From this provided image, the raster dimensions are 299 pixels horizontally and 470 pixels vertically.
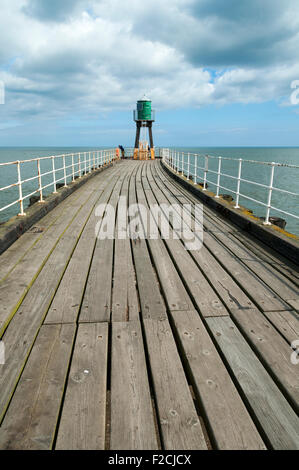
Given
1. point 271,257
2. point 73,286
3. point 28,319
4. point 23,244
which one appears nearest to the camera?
point 28,319

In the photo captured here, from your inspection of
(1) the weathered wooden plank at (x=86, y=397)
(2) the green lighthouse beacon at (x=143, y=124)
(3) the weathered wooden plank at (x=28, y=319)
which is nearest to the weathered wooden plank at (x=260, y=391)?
(1) the weathered wooden plank at (x=86, y=397)

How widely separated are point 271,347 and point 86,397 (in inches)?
51.7

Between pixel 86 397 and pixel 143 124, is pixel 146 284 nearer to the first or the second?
pixel 86 397

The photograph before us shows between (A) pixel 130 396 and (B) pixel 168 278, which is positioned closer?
(A) pixel 130 396

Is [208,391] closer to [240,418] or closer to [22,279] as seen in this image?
[240,418]

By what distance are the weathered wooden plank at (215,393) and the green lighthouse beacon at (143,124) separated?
27.6 metres

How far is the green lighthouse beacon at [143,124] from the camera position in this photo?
28516 mm

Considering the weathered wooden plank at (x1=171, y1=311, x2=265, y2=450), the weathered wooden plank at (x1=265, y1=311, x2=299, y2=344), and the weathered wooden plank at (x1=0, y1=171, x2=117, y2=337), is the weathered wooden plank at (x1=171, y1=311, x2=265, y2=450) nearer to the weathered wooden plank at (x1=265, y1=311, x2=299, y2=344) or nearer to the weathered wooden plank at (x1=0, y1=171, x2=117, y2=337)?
the weathered wooden plank at (x1=265, y1=311, x2=299, y2=344)

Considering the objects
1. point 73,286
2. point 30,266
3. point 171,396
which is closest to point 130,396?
point 171,396

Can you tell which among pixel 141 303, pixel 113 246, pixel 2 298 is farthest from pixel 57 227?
pixel 141 303

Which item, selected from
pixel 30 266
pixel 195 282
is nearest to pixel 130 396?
pixel 195 282

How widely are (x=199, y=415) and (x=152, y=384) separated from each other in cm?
32

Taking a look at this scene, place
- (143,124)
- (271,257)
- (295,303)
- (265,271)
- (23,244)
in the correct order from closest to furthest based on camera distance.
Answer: (295,303) → (265,271) → (271,257) → (23,244) → (143,124)

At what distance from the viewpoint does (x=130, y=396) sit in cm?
184
